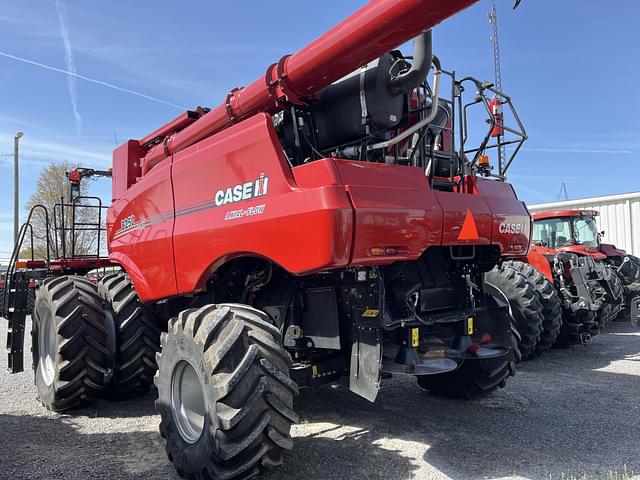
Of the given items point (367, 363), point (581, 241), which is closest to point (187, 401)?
point (367, 363)

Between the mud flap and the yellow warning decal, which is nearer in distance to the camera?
the mud flap

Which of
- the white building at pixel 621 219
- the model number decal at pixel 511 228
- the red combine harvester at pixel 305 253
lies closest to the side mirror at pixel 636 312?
the red combine harvester at pixel 305 253

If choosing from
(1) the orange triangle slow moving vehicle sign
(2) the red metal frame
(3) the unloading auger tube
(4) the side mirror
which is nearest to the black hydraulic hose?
(3) the unloading auger tube

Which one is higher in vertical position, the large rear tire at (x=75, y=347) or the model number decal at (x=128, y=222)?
the model number decal at (x=128, y=222)

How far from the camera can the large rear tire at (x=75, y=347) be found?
17.0 feet

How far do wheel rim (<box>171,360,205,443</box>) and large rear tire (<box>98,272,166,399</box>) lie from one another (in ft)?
5.22

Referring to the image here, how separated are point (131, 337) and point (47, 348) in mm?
1156

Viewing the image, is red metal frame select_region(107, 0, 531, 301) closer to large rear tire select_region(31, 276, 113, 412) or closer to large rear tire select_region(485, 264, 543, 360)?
large rear tire select_region(31, 276, 113, 412)

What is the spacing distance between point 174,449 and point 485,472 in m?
2.17

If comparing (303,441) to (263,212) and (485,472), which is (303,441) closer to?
(485,472)

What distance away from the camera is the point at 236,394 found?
337cm

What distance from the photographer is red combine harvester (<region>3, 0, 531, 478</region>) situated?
11.1ft

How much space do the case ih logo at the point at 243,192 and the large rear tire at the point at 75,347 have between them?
2147 mm

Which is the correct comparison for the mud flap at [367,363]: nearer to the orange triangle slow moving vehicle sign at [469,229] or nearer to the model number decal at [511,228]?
the orange triangle slow moving vehicle sign at [469,229]
